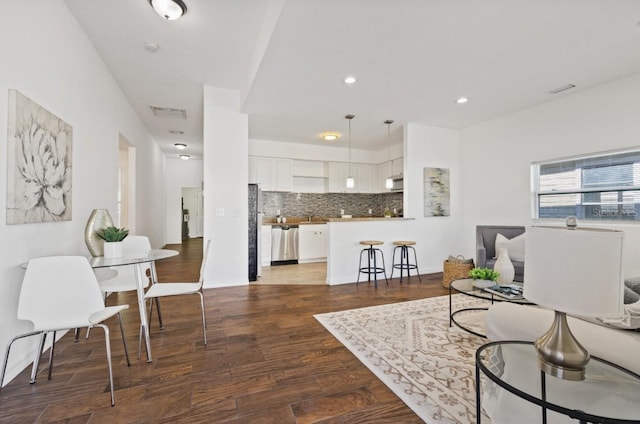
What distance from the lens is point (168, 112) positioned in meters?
5.42

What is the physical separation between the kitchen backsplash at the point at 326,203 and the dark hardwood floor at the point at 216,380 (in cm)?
402

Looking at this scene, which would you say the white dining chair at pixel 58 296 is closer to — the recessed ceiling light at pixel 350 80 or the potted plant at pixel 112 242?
the potted plant at pixel 112 242

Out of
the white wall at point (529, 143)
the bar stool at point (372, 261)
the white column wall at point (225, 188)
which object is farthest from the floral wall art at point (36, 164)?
the white wall at point (529, 143)

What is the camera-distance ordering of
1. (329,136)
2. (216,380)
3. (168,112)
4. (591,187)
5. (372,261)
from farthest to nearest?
(329,136) → (168,112) → (372,261) → (591,187) → (216,380)

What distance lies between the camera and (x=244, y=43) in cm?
318

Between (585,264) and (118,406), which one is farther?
(118,406)

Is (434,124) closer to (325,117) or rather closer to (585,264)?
(325,117)

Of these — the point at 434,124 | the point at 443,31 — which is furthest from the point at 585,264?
the point at 434,124

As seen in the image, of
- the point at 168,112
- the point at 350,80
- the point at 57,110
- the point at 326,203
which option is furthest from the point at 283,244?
the point at 57,110

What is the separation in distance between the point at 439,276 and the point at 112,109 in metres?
5.73

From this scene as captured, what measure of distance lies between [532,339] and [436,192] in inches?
161

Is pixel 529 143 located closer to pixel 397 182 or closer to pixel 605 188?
pixel 605 188

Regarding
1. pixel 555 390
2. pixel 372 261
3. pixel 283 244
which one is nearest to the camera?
pixel 555 390

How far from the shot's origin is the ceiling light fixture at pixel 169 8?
2.46 metres
